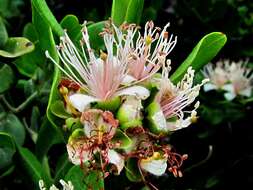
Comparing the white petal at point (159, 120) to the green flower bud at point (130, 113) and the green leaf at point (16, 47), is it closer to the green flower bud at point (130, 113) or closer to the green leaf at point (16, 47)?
the green flower bud at point (130, 113)

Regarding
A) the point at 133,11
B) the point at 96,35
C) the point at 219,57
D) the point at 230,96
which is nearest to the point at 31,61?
the point at 96,35

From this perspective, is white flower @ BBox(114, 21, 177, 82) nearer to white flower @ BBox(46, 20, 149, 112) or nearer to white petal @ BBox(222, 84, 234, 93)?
white flower @ BBox(46, 20, 149, 112)

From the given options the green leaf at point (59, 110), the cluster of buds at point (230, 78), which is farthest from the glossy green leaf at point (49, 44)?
the cluster of buds at point (230, 78)

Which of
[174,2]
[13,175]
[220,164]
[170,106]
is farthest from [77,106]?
[174,2]

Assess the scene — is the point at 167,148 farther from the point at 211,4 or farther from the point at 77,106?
the point at 211,4

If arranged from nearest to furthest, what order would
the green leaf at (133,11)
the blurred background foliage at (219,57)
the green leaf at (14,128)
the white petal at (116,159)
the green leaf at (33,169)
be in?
the white petal at (116,159) < the green leaf at (133,11) < the green leaf at (33,169) < the green leaf at (14,128) < the blurred background foliage at (219,57)

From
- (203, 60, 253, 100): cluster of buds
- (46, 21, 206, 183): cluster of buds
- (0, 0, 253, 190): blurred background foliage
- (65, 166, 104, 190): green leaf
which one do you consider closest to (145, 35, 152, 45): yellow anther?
(46, 21, 206, 183): cluster of buds
